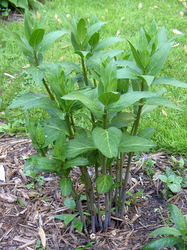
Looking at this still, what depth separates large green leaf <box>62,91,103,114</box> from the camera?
147 centimetres

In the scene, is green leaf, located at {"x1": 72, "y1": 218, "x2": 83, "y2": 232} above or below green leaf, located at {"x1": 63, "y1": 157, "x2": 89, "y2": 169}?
below

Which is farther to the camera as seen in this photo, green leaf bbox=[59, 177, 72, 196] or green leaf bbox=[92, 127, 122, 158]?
green leaf bbox=[59, 177, 72, 196]

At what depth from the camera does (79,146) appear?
1731 mm

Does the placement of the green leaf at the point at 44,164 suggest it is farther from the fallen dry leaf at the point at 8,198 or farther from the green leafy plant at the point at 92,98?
the fallen dry leaf at the point at 8,198

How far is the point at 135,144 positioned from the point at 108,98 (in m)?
0.29

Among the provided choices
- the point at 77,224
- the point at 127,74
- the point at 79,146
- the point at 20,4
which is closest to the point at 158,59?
the point at 127,74

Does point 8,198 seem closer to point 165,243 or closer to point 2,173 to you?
point 2,173

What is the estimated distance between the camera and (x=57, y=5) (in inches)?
265

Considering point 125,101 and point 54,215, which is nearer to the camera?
point 125,101

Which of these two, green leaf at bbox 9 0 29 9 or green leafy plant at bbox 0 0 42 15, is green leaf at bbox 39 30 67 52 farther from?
green leaf at bbox 9 0 29 9

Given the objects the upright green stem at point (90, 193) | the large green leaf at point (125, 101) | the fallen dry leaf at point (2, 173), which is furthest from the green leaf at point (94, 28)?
the fallen dry leaf at point (2, 173)

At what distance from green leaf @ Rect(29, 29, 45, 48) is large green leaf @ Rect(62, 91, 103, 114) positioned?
0.46m

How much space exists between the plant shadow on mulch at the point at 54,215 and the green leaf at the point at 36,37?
117 cm

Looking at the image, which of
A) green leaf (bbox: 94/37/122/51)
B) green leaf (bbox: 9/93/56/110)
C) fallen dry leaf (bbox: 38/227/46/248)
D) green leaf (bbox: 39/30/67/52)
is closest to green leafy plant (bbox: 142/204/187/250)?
fallen dry leaf (bbox: 38/227/46/248)
